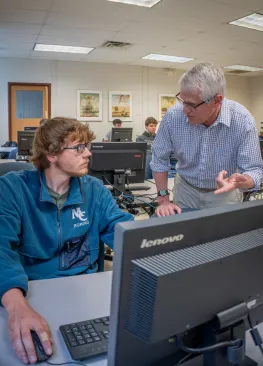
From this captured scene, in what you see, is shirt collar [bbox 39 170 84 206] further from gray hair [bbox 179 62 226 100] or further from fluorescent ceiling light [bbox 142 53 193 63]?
fluorescent ceiling light [bbox 142 53 193 63]

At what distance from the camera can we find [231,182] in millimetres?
1523

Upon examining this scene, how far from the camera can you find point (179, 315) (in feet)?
1.94

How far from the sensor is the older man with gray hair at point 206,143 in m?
1.70

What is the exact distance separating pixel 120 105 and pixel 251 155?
7.53 meters

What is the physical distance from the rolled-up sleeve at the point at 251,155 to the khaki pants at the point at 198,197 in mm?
163

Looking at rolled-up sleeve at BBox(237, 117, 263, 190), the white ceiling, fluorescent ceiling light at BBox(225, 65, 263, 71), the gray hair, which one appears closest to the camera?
the gray hair

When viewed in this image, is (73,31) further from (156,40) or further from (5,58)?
(5,58)

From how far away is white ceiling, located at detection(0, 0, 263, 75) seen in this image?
4570 millimetres

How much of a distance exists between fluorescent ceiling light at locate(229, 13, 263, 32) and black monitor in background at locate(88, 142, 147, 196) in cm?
328

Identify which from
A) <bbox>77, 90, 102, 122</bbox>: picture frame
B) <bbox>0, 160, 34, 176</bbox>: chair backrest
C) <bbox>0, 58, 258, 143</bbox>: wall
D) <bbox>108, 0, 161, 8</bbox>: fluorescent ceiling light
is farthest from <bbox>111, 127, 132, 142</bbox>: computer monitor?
<bbox>0, 160, 34, 176</bbox>: chair backrest

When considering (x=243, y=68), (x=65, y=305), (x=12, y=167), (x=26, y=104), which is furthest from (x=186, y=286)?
(x=243, y=68)

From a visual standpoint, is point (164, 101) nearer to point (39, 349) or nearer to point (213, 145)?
point (213, 145)

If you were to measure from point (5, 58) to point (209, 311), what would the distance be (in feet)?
27.6

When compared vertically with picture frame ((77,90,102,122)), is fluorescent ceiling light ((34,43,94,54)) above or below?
above
